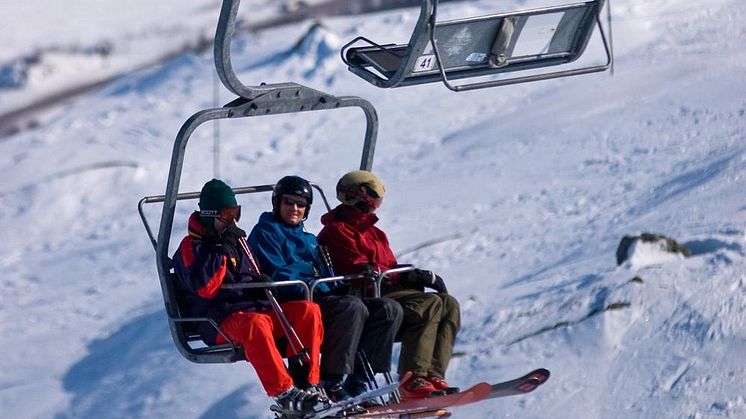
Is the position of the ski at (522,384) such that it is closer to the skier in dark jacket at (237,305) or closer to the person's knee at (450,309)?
the person's knee at (450,309)

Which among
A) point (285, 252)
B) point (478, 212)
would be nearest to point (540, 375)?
point (285, 252)

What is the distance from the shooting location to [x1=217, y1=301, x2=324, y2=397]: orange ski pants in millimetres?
6594

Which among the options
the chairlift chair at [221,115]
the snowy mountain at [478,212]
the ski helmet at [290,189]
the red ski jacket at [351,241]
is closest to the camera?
the chairlift chair at [221,115]

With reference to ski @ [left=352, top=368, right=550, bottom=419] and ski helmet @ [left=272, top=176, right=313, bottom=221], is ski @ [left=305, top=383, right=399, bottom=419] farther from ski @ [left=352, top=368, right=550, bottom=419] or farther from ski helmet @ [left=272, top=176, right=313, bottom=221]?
ski helmet @ [left=272, top=176, right=313, bottom=221]

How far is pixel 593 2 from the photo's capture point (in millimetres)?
6293

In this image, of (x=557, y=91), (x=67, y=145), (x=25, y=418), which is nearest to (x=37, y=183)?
(x=67, y=145)

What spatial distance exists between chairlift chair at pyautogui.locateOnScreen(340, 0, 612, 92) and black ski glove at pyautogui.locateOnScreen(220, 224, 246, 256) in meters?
1.00

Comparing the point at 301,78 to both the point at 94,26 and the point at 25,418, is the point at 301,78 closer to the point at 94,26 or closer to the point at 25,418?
the point at 25,418

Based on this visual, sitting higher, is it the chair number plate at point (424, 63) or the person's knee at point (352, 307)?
the chair number plate at point (424, 63)

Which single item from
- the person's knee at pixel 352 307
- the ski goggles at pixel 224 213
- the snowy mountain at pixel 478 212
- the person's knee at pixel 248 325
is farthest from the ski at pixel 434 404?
the snowy mountain at pixel 478 212

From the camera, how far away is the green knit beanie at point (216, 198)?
6.72 meters

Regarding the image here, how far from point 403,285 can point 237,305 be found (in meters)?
1.04

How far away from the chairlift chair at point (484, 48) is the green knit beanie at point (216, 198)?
0.88 m

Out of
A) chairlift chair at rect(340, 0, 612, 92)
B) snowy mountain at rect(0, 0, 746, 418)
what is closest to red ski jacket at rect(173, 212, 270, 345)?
chairlift chair at rect(340, 0, 612, 92)
